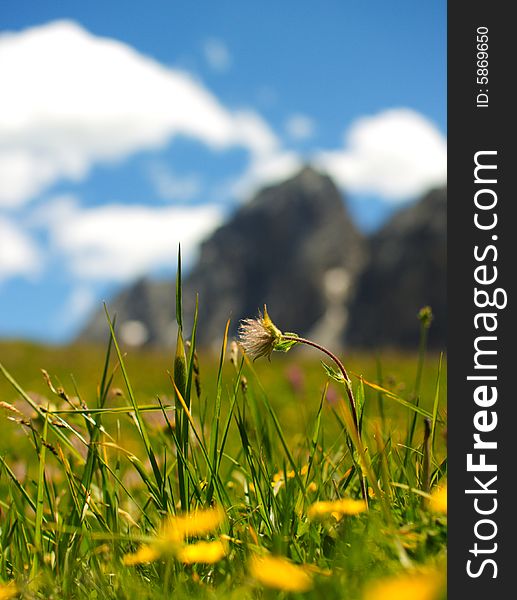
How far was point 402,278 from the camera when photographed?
154 meters

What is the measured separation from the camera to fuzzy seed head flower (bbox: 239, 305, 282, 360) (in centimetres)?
184

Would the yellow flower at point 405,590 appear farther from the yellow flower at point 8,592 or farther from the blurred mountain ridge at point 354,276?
the blurred mountain ridge at point 354,276

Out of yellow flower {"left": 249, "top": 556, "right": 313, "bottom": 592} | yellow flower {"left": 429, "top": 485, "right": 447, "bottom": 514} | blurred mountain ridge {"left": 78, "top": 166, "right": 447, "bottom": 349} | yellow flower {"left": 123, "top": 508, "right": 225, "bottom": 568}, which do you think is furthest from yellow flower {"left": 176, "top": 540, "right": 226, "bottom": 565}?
blurred mountain ridge {"left": 78, "top": 166, "right": 447, "bottom": 349}

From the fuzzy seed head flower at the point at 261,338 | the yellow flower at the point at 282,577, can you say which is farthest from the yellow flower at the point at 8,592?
the fuzzy seed head flower at the point at 261,338

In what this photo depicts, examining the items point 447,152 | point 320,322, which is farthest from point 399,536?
point 320,322

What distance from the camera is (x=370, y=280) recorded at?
165 meters

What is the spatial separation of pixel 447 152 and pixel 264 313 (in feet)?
2.05

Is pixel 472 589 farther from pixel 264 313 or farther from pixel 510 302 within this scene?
pixel 264 313

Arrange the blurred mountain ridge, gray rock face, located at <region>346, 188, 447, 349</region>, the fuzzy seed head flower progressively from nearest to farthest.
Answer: the fuzzy seed head flower
gray rock face, located at <region>346, 188, 447, 349</region>
the blurred mountain ridge

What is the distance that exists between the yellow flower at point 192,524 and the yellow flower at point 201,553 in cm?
3

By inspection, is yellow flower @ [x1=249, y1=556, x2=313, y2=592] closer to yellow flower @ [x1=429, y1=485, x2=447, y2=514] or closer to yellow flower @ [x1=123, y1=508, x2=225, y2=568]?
yellow flower @ [x1=123, y1=508, x2=225, y2=568]

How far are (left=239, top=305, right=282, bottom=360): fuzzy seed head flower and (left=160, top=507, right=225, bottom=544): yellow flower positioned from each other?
41 centimetres

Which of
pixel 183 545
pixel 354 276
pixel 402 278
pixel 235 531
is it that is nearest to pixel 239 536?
pixel 235 531

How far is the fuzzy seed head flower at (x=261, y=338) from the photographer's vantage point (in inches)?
72.3
